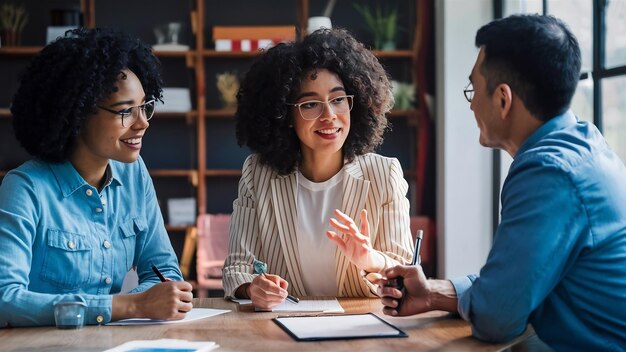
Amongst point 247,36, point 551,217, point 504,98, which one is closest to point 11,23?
point 247,36

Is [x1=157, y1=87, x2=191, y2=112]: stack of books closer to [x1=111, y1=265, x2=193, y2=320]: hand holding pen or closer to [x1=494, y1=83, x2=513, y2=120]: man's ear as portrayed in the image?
[x1=111, y1=265, x2=193, y2=320]: hand holding pen

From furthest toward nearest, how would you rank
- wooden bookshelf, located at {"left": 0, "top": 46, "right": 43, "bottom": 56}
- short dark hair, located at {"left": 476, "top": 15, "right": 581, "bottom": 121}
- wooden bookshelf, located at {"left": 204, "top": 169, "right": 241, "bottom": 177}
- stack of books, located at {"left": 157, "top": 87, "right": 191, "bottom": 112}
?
1. wooden bookshelf, located at {"left": 204, "top": 169, "right": 241, "bottom": 177}
2. stack of books, located at {"left": 157, "top": 87, "right": 191, "bottom": 112}
3. wooden bookshelf, located at {"left": 0, "top": 46, "right": 43, "bottom": 56}
4. short dark hair, located at {"left": 476, "top": 15, "right": 581, "bottom": 121}

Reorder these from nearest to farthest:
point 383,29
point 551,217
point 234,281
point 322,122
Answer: point 551,217, point 234,281, point 322,122, point 383,29

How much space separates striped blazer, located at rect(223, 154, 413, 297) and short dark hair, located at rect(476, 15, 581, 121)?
783 millimetres

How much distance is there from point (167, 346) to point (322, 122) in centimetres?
106

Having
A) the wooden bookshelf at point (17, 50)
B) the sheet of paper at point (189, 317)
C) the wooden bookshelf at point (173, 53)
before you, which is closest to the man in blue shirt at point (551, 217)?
the sheet of paper at point (189, 317)

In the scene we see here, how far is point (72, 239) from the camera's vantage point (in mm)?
2215

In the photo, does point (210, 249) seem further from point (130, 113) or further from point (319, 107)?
point (130, 113)

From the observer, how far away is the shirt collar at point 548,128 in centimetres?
185

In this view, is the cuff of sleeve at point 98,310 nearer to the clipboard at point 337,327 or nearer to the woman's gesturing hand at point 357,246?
the clipboard at point 337,327

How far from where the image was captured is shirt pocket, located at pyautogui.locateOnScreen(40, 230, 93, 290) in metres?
2.19

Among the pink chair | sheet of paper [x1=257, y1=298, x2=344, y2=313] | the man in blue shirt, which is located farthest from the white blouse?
the pink chair

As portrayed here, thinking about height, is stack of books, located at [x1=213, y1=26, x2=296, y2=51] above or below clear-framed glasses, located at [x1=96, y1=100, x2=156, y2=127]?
above

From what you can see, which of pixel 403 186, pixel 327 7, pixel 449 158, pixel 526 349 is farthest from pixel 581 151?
pixel 327 7
